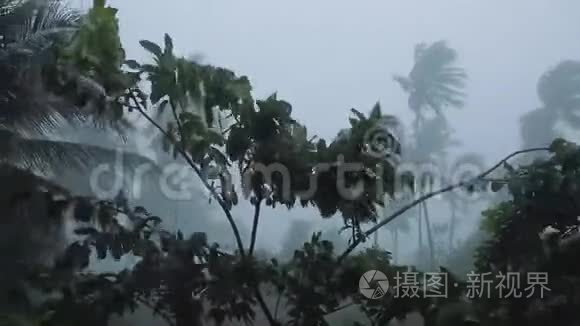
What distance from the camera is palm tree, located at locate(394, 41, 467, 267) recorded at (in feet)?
14.3

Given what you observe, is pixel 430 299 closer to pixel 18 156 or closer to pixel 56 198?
pixel 56 198

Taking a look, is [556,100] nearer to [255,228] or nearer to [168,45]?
[255,228]

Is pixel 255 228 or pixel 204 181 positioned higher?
pixel 204 181

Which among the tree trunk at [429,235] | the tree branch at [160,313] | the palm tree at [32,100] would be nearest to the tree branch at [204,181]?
the tree branch at [160,313]

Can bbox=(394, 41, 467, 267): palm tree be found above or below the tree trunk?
above

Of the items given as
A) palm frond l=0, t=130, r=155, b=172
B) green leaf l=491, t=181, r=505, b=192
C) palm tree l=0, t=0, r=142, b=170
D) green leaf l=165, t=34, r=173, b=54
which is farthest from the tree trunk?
palm tree l=0, t=0, r=142, b=170

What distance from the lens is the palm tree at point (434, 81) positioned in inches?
172

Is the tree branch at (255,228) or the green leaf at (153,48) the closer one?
the green leaf at (153,48)

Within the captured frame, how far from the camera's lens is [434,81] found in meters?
4.48

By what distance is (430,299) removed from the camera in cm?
255

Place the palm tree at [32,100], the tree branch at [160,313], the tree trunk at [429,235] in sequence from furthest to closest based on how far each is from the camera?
1. the palm tree at [32,100]
2. the tree trunk at [429,235]
3. the tree branch at [160,313]

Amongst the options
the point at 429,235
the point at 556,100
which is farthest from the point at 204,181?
the point at 556,100

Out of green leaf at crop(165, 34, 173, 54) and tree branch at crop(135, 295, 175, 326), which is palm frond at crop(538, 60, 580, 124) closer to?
green leaf at crop(165, 34, 173, 54)

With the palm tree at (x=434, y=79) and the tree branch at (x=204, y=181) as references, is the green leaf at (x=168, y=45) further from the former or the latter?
the palm tree at (x=434, y=79)
